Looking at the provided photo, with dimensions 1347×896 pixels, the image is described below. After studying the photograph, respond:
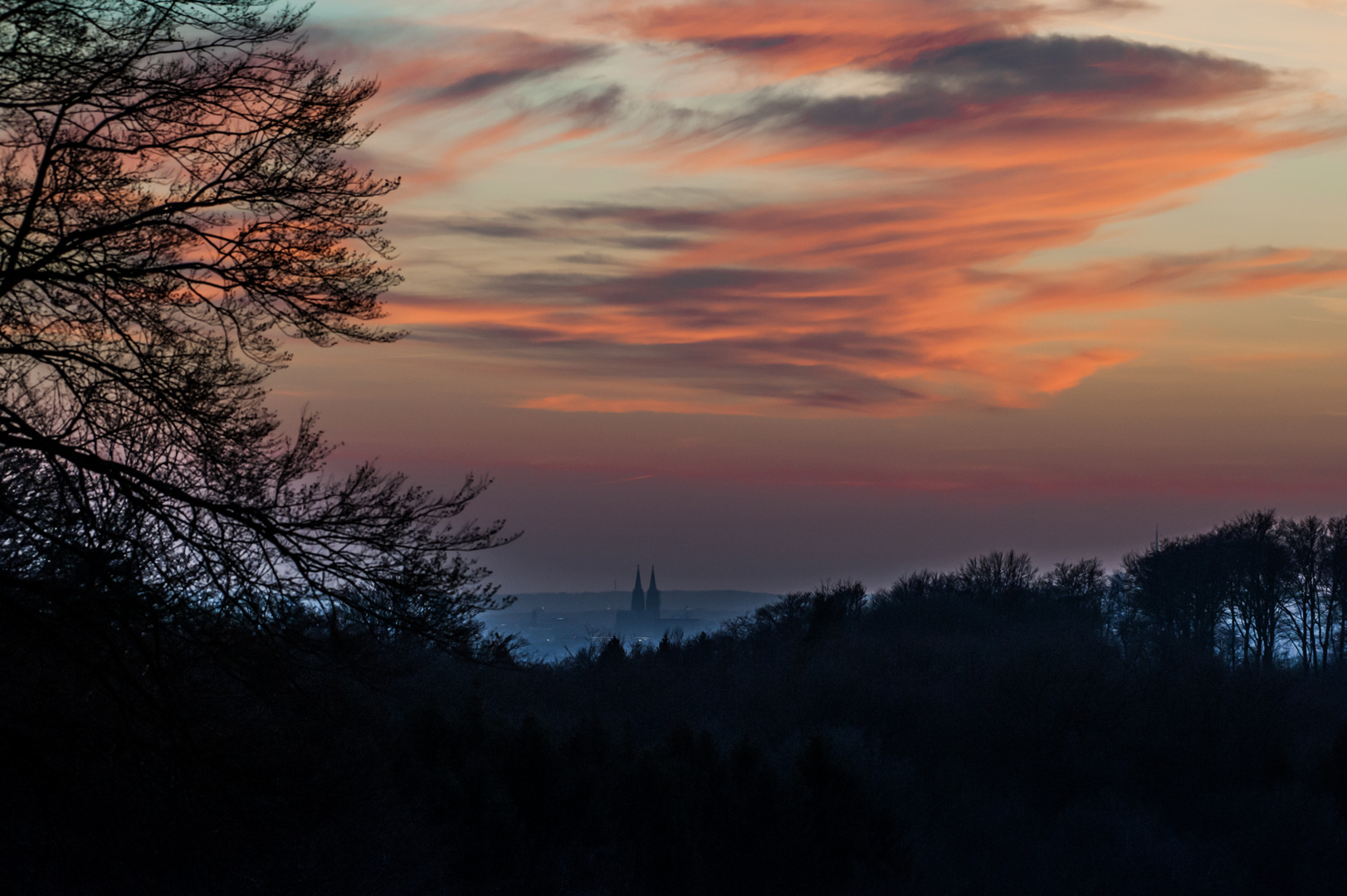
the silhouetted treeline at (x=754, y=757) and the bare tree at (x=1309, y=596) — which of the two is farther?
the bare tree at (x=1309, y=596)

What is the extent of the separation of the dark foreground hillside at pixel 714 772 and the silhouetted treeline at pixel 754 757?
0.11m

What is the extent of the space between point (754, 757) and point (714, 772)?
159 cm

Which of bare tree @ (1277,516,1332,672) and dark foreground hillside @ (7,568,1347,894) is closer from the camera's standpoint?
dark foreground hillside @ (7,568,1347,894)

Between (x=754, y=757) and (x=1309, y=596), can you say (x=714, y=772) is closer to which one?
(x=754, y=757)

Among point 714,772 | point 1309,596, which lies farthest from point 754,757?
point 1309,596

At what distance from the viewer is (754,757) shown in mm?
44438

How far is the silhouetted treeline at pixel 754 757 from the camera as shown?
1308cm

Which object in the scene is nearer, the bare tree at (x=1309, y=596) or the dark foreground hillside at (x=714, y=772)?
the dark foreground hillside at (x=714, y=772)

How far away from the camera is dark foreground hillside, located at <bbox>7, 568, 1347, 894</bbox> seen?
1338cm

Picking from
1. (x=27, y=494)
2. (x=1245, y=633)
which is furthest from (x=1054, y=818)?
(x=27, y=494)

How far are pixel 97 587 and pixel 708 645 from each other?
72952 millimetres

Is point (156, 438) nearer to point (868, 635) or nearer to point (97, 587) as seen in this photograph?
point (97, 587)

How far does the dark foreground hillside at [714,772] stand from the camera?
13375 mm

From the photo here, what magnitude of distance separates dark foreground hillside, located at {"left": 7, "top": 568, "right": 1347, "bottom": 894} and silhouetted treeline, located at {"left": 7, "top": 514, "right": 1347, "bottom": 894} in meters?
0.11
